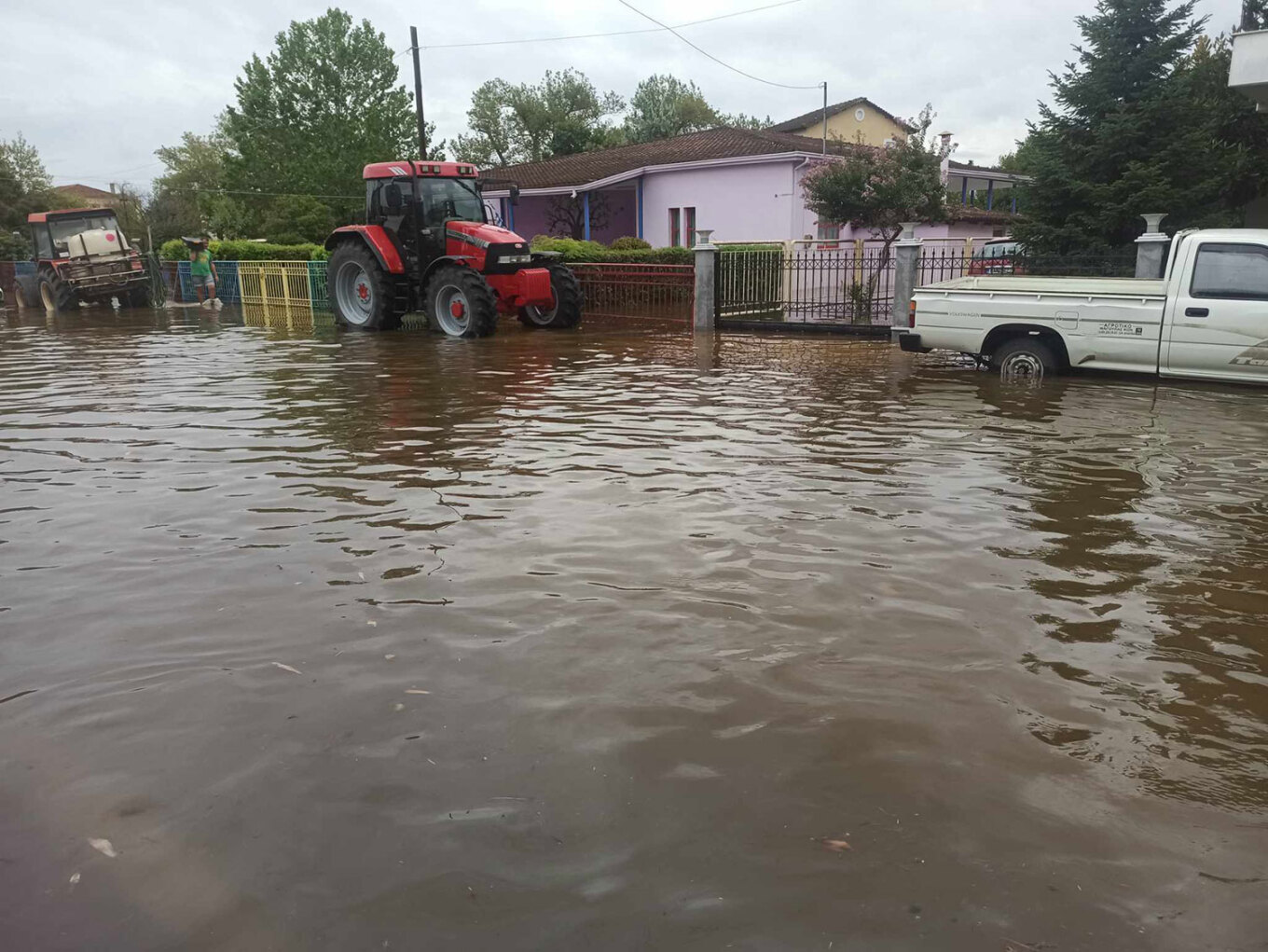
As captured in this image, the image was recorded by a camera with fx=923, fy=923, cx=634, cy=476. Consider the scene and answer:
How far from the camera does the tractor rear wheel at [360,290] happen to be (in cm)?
1680

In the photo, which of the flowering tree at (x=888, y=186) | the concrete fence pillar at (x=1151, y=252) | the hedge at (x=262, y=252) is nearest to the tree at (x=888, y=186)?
the flowering tree at (x=888, y=186)

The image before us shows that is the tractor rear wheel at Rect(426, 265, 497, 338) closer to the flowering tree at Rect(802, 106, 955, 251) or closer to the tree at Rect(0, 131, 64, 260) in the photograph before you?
the flowering tree at Rect(802, 106, 955, 251)

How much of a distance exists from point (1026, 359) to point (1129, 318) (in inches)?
46.2

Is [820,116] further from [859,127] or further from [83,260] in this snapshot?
[83,260]

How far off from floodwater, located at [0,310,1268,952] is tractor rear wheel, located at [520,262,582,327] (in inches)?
394

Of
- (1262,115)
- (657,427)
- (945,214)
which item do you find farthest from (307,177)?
(657,427)

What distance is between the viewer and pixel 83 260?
82.3 feet

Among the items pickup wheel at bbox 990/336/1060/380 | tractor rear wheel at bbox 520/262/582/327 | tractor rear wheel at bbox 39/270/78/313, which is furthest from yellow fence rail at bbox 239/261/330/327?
pickup wheel at bbox 990/336/1060/380

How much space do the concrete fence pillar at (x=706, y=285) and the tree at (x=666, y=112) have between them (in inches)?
1469

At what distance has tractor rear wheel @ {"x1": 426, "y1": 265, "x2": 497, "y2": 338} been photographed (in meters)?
15.4

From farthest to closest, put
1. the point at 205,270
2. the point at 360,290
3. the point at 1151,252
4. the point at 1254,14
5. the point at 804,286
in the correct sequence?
1. the point at 205,270
2. the point at 1254,14
3. the point at 804,286
4. the point at 360,290
5. the point at 1151,252

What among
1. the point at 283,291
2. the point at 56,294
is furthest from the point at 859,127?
the point at 56,294

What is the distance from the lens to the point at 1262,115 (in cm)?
1838

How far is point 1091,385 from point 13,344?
59.5ft
